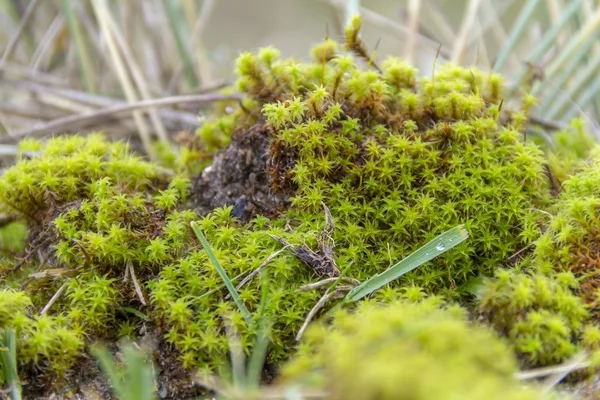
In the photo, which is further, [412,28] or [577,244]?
[412,28]

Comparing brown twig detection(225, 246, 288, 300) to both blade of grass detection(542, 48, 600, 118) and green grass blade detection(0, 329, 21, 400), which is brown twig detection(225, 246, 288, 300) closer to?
green grass blade detection(0, 329, 21, 400)

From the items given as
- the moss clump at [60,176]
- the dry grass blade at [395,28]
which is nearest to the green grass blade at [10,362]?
the moss clump at [60,176]

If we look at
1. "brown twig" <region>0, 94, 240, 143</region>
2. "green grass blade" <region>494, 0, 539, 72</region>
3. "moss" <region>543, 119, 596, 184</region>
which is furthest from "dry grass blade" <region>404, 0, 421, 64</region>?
"brown twig" <region>0, 94, 240, 143</region>

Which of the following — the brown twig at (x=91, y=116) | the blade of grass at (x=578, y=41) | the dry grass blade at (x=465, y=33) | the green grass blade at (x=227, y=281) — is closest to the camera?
the green grass blade at (x=227, y=281)

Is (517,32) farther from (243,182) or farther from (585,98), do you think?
(243,182)

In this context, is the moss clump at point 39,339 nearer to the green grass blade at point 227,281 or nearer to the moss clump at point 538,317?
the green grass blade at point 227,281

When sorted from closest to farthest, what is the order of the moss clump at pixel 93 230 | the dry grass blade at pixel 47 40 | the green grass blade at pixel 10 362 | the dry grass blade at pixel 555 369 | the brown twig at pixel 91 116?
the dry grass blade at pixel 555 369 < the green grass blade at pixel 10 362 < the moss clump at pixel 93 230 < the brown twig at pixel 91 116 < the dry grass blade at pixel 47 40

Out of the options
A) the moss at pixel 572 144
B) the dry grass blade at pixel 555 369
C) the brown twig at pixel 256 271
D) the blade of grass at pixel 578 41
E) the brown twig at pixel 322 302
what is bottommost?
the dry grass blade at pixel 555 369

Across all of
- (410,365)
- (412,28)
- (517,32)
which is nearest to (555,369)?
(410,365)
